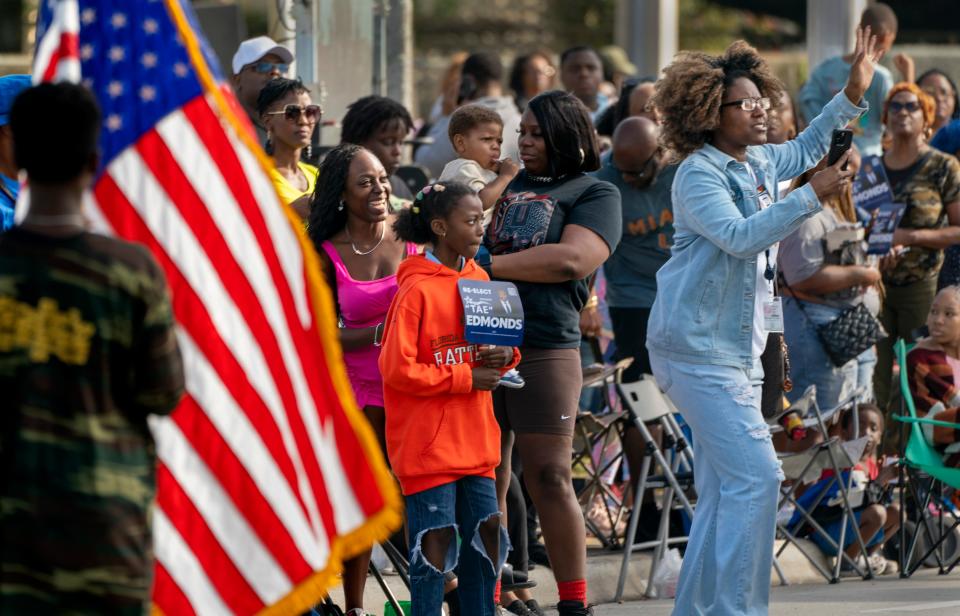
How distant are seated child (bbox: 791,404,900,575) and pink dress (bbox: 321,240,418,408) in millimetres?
2985

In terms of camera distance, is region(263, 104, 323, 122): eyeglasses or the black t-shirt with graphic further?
region(263, 104, 323, 122): eyeglasses

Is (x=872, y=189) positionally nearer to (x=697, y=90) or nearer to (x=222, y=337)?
(x=697, y=90)

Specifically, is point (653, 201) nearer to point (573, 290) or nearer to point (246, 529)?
point (573, 290)

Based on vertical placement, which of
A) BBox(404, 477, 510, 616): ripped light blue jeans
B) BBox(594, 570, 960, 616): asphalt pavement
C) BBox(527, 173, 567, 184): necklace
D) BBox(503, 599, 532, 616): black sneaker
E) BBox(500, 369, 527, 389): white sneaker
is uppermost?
BBox(527, 173, 567, 184): necklace

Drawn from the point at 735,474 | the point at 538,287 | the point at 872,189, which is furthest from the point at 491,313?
the point at 872,189

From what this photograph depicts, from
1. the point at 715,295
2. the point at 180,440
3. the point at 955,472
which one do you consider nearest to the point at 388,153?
the point at 715,295

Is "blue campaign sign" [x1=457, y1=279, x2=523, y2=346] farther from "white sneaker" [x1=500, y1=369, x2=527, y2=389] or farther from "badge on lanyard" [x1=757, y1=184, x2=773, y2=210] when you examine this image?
"badge on lanyard" [x1=757, y1=184, x2=773, y2=210]

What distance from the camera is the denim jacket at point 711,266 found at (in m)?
6.36

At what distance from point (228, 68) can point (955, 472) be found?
5564 millimetres

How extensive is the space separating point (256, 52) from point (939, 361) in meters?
3.88

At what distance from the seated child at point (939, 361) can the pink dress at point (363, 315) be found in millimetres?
3530

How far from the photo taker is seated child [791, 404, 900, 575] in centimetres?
899

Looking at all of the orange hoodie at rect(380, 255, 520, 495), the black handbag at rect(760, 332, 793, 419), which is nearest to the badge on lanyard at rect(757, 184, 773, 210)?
the black handbag at rect(760, 332, 793, 419)

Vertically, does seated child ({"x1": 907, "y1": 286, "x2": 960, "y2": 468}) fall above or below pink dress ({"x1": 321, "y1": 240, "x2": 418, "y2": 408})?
below
